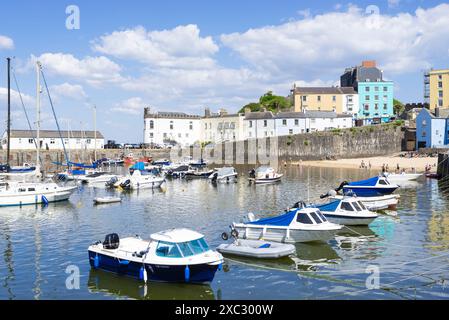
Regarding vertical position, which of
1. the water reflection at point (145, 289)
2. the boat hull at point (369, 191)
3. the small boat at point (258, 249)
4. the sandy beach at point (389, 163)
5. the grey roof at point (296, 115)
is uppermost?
the grey roof at point (296, 115)

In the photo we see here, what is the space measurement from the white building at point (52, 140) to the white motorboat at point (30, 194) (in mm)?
53852

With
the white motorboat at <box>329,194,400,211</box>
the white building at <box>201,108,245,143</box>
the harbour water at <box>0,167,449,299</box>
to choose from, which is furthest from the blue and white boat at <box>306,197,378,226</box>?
the white building at <box>201,108,245,143</box>

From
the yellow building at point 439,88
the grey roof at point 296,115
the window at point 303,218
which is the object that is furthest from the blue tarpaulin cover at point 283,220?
the yellow building at point 439,88

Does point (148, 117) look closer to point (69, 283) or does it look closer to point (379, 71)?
point (379, 71)

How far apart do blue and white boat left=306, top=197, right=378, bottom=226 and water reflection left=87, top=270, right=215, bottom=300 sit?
538 inches

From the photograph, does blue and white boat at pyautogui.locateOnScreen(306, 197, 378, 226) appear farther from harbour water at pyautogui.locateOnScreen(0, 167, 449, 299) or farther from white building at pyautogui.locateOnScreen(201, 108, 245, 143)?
white building at pyautogui.locateOnScreen(201, 108, 245, 143)

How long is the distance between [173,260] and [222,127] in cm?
9996

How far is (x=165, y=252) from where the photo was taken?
20.5m

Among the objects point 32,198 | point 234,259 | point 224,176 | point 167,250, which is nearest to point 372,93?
point 224,176

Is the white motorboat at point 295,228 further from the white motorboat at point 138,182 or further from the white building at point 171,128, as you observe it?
the white building at point 171,128

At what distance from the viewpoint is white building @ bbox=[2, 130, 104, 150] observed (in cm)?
10362

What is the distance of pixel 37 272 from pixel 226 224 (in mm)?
14124

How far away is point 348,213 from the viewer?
31.6m

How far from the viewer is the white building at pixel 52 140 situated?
10362 cm
